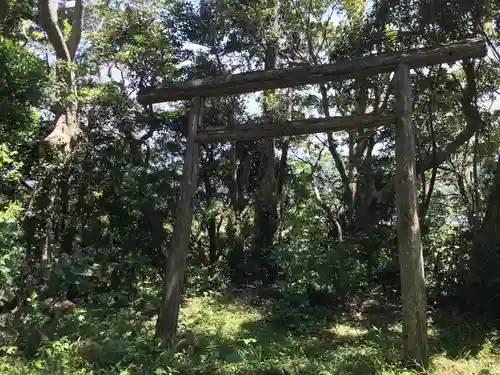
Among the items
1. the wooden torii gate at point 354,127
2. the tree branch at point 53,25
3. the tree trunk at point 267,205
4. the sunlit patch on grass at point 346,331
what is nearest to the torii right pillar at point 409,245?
the wooden torii gate at point 354,127

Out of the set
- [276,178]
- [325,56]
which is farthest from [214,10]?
[276,178]

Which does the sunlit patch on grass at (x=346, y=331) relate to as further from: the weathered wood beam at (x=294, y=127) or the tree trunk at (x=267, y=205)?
the weathered wood beam at (x=294, y=127)

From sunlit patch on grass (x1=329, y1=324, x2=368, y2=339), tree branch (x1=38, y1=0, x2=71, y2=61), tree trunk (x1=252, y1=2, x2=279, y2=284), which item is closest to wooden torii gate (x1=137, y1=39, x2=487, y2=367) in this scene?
sunlit patch on grass (x1=329, y1=324, x2=368, y2=339)

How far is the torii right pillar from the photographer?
515cm

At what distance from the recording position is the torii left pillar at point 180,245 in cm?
621

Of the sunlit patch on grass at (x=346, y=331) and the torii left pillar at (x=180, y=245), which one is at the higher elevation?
the torii left pillar at (x=180, y=245)

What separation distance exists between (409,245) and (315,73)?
2.68m

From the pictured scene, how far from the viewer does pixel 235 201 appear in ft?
38.0

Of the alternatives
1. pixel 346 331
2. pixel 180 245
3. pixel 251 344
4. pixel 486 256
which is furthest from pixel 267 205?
pixel 486 256

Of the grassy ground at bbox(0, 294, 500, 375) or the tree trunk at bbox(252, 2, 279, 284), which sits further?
the tree trunk at bbox(252, 2, 279, 284)

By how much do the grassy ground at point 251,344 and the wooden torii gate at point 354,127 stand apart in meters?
0.61

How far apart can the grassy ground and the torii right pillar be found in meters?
0.39

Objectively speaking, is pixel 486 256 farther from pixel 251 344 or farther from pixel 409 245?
pixel 251 344

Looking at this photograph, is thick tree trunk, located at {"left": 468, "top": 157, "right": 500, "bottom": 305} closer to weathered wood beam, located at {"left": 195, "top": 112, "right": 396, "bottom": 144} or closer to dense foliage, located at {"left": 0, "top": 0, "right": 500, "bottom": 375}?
dense foliage, located at {"left": 0, "top": 0, "right": 500, "bottom": 375}
